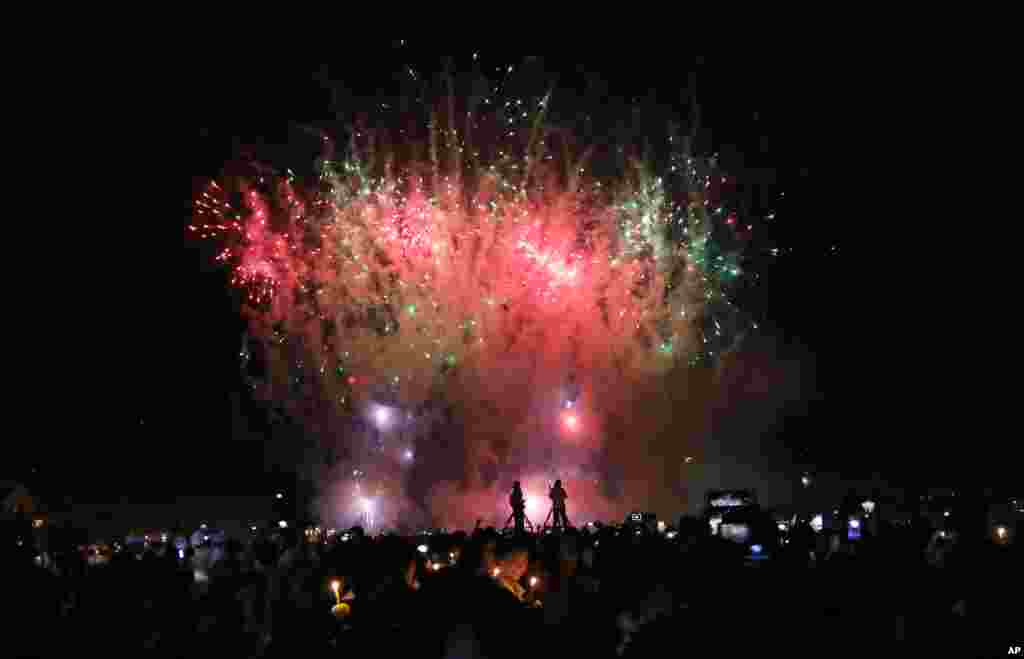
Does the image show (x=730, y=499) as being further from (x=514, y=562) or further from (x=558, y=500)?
(x=514, y=562)

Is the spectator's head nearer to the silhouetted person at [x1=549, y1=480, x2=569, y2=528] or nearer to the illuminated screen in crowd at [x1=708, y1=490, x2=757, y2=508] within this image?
the silhouetted person at [x1=549, y1=480, x2=569, y2=528]

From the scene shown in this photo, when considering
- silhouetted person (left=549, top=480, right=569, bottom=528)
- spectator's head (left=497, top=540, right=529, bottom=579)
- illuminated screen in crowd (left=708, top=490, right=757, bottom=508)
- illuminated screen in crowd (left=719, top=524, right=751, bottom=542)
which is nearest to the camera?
spectator's head (left=497, top=540, right=529, bottom=579)

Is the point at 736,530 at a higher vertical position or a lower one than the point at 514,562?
higher

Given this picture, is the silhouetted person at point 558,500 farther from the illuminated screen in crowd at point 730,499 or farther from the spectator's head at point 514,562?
the spectator's head at point 514,562

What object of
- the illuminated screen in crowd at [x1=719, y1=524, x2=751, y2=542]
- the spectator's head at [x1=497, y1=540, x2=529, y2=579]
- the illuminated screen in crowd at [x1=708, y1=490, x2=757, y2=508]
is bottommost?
the spectator's head at [x1=497, y1=540, x2=529, y2=579]

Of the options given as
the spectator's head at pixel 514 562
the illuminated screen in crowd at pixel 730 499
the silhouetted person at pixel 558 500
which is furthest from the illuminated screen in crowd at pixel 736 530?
the spectator's head at pixel 514 562

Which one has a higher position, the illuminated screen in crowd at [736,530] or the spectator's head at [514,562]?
the illuminated screen in crowd at [736,530]

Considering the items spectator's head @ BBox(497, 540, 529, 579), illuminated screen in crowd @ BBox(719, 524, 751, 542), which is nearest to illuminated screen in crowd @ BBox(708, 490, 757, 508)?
illuminated screen in crowd @ BBox(719, 524, 751, 542)

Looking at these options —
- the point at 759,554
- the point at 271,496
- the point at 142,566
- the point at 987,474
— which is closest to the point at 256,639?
the point at 142,566

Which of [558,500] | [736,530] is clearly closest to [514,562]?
[558,500]

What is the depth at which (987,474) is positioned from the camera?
114 ft

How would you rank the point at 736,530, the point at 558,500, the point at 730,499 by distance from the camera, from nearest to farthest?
the point at 736,530, the point at 558,500, the point at 730,499

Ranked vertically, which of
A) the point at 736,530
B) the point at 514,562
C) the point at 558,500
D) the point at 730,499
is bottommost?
the point at 514,562

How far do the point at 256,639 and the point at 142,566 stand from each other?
11.2 feet
